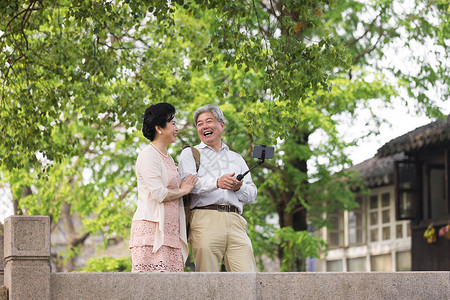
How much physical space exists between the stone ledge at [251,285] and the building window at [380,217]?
2214 cm

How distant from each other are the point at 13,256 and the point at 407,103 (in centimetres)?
1361

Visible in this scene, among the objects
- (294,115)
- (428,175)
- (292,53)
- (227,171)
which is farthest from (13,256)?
(428,175)

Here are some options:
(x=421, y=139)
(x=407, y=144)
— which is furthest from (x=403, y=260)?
(x=421, y=139)

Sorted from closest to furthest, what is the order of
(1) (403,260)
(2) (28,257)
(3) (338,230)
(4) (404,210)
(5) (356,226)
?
(2) (28,257)
(4) (404,210)
(1) (403,260)
(5) (356,226)
(3) (338,230)

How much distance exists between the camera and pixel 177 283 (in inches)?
258

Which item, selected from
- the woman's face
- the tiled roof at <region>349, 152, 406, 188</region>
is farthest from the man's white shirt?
the tiled roof at <region>349, 152, 406, 188</region>

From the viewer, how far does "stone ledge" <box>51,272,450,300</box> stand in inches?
250

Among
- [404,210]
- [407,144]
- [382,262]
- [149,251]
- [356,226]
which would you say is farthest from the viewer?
[356,226]

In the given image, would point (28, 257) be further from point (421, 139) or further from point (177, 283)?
point (421, 139)

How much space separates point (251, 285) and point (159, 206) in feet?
3.01

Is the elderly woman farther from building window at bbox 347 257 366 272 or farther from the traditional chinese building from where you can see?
building window at bbox 347 257 366 272

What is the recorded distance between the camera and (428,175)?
2491 centimetres

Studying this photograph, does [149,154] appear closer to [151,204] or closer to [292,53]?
[151,204]

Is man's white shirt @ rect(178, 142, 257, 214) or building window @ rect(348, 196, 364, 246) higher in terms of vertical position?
building window @ rect(348, 196, 364, 246)
